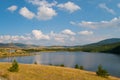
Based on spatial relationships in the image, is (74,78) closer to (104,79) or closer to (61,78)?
(61,78)

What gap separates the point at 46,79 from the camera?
32250mm

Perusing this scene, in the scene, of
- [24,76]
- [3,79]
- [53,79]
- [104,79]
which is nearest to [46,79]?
[53,79]

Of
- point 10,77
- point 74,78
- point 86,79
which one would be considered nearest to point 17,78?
point 10,77

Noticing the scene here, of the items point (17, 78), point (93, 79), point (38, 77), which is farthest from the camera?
point (93, 79)

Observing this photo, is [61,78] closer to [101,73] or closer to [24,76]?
[24,76]

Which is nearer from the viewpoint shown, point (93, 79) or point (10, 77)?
point (10, 77)

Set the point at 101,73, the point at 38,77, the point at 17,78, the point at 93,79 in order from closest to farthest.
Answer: the point at 17,78, the point at 38,77, the point at 93,79, the point at 101,73

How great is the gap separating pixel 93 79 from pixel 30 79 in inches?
444

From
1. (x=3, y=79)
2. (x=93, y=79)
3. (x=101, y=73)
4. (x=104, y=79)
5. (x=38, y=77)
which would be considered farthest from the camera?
(x=101, y=73)

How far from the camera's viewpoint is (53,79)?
32531mm

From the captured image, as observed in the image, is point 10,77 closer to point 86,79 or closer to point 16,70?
point 16,70

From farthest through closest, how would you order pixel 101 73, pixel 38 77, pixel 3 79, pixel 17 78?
pixel 101 73 < pixel 38 77 < pixel 17 78 < pixel 3 79

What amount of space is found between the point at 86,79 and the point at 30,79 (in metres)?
9.75

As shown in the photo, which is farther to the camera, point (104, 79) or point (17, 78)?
point (104, 79)
